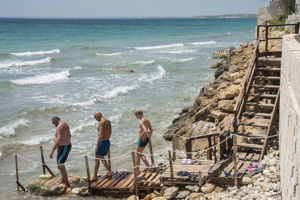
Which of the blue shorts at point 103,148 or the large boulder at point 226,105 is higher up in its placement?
the large boulder at point 226,105

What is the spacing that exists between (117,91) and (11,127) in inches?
331

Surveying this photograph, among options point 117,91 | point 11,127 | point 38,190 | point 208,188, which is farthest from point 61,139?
point 117,91

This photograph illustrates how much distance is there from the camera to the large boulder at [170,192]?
321 inches

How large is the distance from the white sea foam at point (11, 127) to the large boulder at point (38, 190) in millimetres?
6800

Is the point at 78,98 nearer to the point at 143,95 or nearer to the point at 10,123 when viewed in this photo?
the point at 143,95

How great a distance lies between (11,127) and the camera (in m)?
16.5

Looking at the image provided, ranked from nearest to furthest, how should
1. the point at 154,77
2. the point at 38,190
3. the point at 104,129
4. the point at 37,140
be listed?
the point at 104,129 < the point at 38,190 < the point at 37,140 < the point at 154,77

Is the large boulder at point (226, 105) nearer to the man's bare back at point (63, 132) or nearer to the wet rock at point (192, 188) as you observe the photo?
the wet rock at point (192, 188)

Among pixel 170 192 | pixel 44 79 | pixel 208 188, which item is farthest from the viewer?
pixel 44 79

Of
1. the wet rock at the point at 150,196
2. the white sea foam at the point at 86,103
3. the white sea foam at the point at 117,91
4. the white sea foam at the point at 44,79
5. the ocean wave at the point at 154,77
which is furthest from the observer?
the ocean wave at the point at 154,77

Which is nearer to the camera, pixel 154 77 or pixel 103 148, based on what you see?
pixel 103 148

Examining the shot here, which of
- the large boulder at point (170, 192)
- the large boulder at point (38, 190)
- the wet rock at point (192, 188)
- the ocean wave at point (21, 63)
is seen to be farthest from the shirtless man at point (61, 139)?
the ocean wave at point (21, 63)

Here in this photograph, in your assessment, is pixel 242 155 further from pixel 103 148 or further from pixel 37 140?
pixel 37 140

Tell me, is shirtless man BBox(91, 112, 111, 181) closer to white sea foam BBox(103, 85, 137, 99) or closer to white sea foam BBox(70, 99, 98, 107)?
white sea foam BBox(70, 99, 98, 107)
